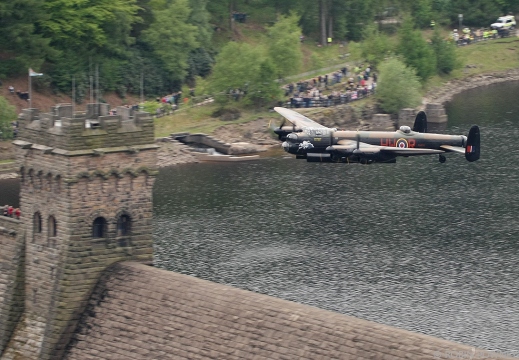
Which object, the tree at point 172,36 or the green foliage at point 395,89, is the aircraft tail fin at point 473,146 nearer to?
the green foliage at point 395,89

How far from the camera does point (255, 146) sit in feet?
498

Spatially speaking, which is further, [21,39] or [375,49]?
[375,49]

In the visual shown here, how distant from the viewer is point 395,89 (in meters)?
169

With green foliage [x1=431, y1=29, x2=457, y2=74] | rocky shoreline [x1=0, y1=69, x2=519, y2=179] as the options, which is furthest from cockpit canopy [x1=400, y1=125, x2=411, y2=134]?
green foliage [x1=431, y1=29, x2=457, y2=74]

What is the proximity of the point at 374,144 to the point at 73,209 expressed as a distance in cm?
3427

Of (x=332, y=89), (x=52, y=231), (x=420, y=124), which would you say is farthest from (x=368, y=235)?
(x=332, y=89)

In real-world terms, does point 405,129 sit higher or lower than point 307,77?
lower

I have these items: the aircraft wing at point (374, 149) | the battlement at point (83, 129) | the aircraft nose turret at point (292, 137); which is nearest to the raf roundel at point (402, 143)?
the aircraft wing at point (374, 149)

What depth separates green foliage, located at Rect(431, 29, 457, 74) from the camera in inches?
7520

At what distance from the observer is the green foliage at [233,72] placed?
542 feet

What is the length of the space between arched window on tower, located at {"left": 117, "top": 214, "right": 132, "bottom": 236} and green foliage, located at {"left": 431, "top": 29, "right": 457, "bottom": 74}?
445 feet

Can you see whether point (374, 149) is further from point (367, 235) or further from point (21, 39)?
point (21, 39)

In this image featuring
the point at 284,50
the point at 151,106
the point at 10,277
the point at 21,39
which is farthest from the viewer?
the point at 284,50

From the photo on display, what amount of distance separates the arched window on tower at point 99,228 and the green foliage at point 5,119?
81907mm
